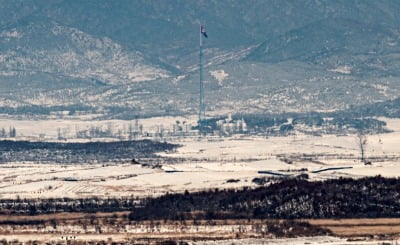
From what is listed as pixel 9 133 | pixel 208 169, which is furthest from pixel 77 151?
pixel 9 133

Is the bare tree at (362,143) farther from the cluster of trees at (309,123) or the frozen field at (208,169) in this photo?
the cluster of trees at (309,123)

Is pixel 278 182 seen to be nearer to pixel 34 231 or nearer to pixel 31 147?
pixel 34 231

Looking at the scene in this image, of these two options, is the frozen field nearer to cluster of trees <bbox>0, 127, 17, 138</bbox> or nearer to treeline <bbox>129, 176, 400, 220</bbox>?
treeline <bbox>129, 176, 400, 220</bbox>

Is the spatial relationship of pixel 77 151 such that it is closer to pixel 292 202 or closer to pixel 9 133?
pixel 9 133

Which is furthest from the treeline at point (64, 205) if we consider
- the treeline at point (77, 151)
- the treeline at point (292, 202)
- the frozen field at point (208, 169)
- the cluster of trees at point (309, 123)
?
the cluster of trees at point (309, 123)

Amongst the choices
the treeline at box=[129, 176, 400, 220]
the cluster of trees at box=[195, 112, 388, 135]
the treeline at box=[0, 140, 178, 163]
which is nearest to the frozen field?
the treeline at box=[0, 140, 178, 163]
